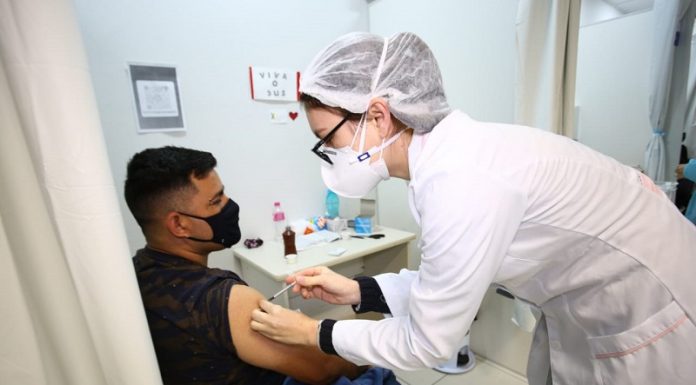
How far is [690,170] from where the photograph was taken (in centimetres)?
151

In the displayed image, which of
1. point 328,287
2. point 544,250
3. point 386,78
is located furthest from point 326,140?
point 544,250

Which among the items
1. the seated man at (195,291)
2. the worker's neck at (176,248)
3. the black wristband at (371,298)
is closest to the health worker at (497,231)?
the seated man at (195,291)

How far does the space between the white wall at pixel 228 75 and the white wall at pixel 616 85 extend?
1.47m

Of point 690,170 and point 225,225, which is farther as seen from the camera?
point 690,170

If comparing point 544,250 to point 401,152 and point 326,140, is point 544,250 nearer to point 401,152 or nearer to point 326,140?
point 401,152

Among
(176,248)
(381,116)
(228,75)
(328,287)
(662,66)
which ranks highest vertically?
(228,75)

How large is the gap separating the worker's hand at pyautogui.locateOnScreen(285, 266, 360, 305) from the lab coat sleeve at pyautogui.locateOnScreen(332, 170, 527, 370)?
297 millimetres

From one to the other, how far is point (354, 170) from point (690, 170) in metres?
1.67

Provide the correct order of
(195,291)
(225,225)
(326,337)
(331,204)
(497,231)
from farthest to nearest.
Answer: (331,204) < (225,225) < (195,291) < (326,337) < (497,231)

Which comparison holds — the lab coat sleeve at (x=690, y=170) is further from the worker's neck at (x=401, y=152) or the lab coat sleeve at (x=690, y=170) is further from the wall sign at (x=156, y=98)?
the wall sign at (x=156, y=98)

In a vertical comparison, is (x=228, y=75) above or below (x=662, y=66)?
above

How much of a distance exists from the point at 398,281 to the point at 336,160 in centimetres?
42

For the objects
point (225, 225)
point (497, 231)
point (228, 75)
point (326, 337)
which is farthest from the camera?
point (228, 75)

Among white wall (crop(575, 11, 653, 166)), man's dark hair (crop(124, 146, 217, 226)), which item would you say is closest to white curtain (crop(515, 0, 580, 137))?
white wall (crop(575, 11, 653, 166))
